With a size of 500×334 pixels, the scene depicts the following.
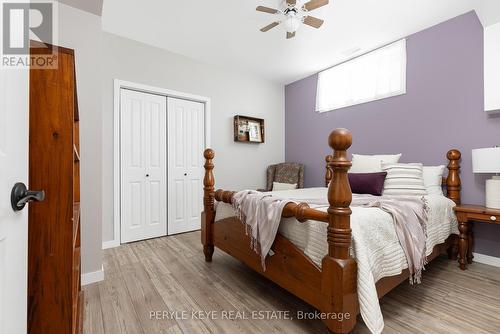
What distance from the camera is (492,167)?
2.10 metres

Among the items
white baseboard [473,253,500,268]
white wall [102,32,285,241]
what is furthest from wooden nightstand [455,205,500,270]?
white wall [102,32,285,241]

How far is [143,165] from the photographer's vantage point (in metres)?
3.25

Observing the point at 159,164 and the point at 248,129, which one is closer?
the point at 159,164

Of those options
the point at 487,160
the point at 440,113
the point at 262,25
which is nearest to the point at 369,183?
the point at 487,160

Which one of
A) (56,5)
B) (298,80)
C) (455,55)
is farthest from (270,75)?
(56,5)

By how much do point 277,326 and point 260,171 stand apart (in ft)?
10.4

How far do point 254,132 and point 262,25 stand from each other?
1.84 m

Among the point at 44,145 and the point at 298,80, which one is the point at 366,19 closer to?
the point at 298,80

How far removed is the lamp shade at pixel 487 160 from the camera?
2072 mm

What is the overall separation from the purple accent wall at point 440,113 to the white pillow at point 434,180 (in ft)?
0.69

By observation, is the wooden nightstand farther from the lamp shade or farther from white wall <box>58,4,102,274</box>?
white wall <box>58,4,102,274</box>

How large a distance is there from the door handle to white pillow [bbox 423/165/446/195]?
3130 mm

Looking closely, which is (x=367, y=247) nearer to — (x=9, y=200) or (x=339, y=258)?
(x=339, y=258)

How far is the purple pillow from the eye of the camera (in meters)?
2.54
